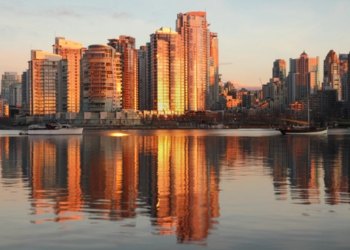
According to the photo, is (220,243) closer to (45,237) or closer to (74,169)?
(45,237)

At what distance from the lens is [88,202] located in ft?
73.1

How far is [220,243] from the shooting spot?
1493 cm

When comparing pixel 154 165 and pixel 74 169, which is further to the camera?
pixel 154 165

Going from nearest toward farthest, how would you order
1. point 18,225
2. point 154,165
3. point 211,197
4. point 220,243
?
point 220,243, point 18,225, point 211,197, point 154,165

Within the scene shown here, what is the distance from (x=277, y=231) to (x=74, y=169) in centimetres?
2401

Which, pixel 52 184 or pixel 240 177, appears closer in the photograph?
pixel 52 184

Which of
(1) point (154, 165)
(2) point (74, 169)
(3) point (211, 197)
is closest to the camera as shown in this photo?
(3) point (211, 197)

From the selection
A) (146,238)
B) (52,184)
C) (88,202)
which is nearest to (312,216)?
(146,238)

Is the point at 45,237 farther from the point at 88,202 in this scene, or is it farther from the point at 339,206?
the point at 339,206

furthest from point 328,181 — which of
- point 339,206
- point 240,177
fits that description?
point 339,206

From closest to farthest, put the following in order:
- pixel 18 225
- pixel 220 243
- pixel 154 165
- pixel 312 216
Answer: pixel 220 243 < pixel 18 225 < pixel 312 216 < pixel 154 165

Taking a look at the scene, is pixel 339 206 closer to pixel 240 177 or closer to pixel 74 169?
pixel 240 177

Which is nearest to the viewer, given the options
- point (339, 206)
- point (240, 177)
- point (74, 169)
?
point (339, 206)

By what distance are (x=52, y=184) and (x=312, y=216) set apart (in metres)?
16.0
